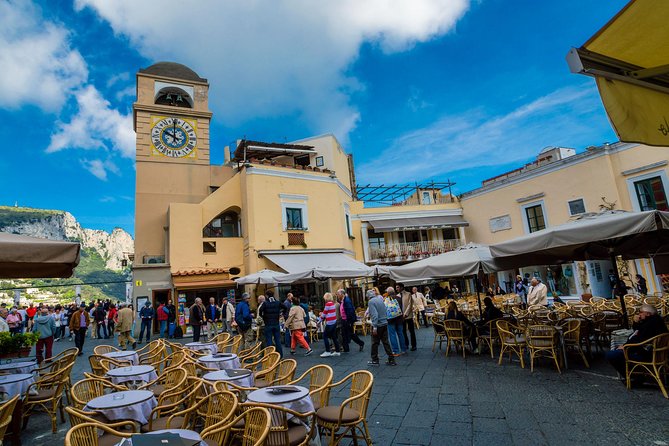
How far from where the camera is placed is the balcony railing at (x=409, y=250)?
2370cm

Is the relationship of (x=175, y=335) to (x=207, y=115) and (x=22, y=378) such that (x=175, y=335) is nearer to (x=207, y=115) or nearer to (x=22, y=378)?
(x=22, y=378)

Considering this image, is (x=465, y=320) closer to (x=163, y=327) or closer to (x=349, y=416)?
(x=349, y=416)

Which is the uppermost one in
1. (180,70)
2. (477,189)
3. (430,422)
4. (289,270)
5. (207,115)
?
(180,70)

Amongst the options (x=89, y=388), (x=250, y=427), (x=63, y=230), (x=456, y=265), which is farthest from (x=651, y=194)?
(x=63, y=230)

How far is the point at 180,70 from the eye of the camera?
21188 millimetres

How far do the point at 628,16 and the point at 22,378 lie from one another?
278 inches

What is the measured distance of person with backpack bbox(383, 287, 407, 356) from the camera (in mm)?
8125

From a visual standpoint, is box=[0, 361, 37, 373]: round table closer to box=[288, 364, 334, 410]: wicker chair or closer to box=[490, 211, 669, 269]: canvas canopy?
box=[288, 364, 334, 410]: wicker chair

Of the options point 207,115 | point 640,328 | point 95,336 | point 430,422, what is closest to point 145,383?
point 430,422

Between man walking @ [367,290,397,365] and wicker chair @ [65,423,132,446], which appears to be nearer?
wicker chair @ [65,423,132,446]

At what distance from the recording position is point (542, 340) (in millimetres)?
6160

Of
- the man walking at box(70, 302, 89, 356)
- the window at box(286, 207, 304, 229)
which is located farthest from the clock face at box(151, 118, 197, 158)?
the man walking at box(70, 302, 89, 356)

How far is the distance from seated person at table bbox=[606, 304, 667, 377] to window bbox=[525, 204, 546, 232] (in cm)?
1740

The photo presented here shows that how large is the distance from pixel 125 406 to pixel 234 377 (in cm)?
116
